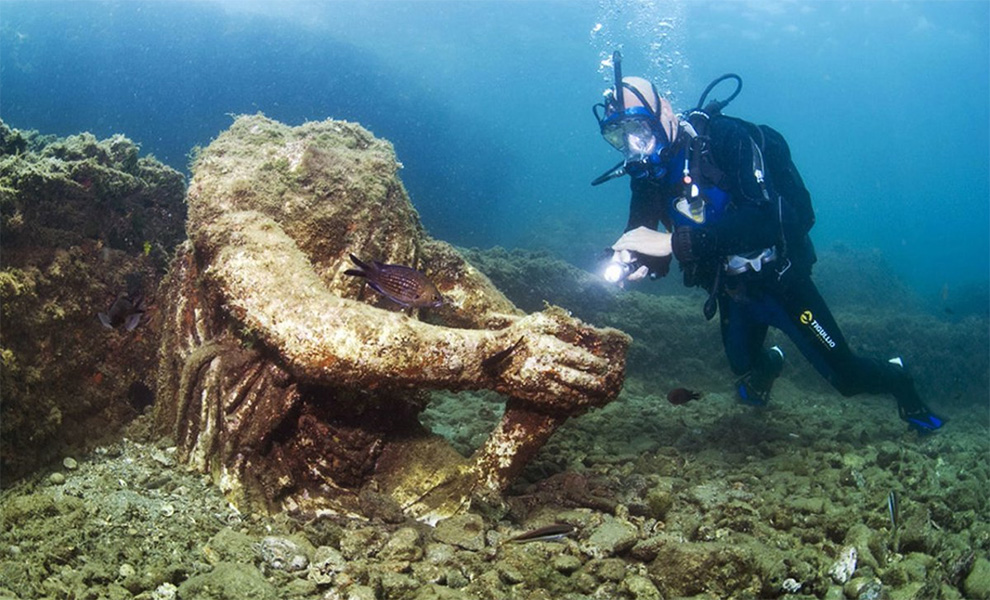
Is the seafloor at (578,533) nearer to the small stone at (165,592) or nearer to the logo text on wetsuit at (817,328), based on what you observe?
the small stone at (165,592)

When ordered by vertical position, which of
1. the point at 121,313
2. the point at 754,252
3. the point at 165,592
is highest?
the point at 754,252

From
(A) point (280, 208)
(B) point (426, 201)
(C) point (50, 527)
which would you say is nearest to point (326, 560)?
(C) point (50, 527)

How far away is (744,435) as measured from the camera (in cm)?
531

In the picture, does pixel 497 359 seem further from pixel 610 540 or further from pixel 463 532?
pixel 610 540

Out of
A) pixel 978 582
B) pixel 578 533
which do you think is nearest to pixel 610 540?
pixel 578 533

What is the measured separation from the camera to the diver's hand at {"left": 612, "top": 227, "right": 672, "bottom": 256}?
4.21m

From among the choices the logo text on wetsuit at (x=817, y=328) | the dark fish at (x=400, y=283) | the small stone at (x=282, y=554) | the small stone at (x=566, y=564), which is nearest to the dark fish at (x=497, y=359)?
the dark fish at (x=400, y=283)

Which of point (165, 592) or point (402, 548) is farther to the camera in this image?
point (402, 548)

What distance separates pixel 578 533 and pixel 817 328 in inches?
155

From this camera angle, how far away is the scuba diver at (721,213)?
4.46m

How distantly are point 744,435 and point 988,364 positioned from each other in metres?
→ 8.74

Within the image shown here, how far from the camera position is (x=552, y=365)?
294 cm

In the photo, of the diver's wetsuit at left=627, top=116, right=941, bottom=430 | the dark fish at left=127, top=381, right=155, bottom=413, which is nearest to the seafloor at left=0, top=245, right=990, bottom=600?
the dark fish at left=127, top=381, right=155, bottom=413

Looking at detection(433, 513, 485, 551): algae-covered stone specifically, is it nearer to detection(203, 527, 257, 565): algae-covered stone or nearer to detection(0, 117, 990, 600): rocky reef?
detection(0, 117, 990, 600): rocky reef
